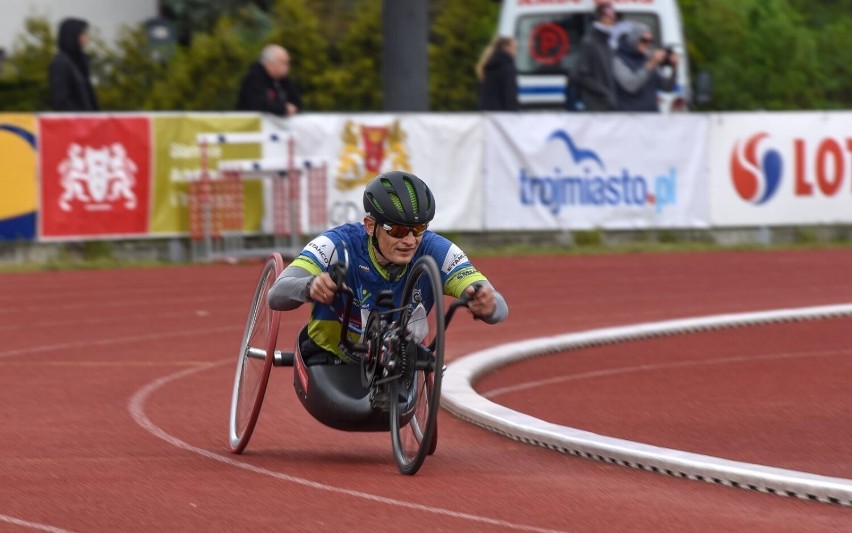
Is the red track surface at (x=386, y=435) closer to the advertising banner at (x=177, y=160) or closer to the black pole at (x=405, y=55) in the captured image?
the advertising banner at (x=177, y=160)

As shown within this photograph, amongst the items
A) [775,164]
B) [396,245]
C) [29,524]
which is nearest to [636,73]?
[775,164]

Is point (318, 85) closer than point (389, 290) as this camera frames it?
No

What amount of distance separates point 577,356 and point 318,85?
24275 millimetres

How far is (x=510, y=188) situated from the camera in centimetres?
2209

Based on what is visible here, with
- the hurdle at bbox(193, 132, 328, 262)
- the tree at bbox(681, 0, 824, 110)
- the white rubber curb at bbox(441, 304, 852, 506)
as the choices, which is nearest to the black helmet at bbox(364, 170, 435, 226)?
Result: the white rubber curb at bbox(441, 304, 852, 506)

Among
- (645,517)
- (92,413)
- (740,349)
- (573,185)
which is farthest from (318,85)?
(645,517)

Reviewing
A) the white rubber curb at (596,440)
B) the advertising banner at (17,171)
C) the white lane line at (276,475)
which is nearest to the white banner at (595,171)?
the advertising banner at (17,171)

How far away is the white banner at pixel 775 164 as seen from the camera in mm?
22906

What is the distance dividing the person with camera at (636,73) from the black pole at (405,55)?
9.50 ft

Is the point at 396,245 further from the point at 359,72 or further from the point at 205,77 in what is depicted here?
the point at 359,72

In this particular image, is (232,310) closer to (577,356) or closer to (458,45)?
(577,356)

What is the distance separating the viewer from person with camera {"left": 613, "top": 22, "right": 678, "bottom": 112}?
23.3 metres

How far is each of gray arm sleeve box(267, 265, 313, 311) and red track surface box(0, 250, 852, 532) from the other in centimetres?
72

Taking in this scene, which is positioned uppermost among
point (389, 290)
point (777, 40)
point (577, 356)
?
point (777, 40)
